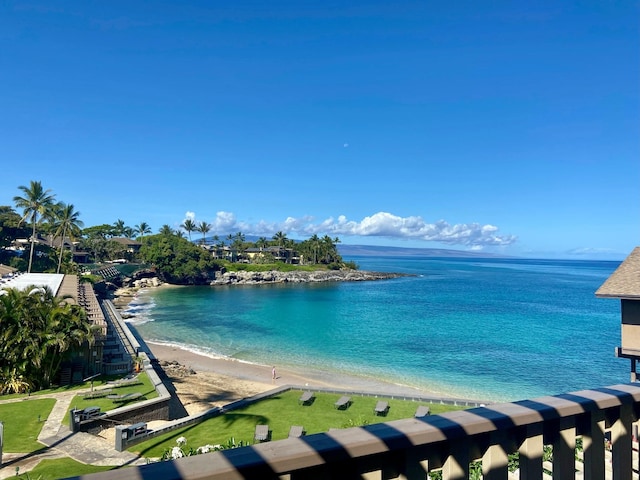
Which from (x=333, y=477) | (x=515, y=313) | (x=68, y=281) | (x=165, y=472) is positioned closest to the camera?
(x=165, y=472)

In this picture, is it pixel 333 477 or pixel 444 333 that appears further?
pixel 444 333

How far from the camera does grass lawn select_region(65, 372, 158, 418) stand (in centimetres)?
1658

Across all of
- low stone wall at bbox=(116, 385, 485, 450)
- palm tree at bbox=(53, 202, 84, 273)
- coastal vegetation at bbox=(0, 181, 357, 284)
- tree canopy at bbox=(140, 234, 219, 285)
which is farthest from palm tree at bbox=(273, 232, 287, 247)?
low stone wall at bbox=(116, 385, 485, 450)

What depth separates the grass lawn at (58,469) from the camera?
434 inches

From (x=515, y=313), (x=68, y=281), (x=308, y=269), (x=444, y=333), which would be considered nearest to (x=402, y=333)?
(x=444, y=333)

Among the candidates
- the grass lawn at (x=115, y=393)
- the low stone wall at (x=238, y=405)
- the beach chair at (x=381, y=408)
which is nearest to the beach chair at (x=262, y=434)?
the low stone wall at (x=238, y=405)

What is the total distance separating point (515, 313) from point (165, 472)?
233ft

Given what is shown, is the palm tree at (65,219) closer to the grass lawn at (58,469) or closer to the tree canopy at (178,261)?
the tree canopy at (178,261)

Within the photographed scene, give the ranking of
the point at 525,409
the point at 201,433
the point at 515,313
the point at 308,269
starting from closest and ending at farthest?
the point at 525,409, the point at 201,433, the point at 515,313, the point at 308,269

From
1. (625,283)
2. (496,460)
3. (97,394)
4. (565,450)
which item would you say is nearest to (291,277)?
(97,394)

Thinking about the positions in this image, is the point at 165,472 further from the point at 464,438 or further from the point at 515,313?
the point at 515,313

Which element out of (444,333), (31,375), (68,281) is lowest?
(444,333)

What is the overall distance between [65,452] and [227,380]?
16.2m

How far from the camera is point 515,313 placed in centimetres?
6481
